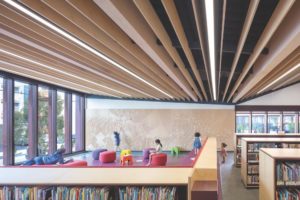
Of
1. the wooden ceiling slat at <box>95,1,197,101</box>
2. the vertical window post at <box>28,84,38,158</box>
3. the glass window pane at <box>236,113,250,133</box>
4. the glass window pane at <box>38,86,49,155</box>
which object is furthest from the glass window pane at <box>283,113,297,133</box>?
the wooden ceiling slat at <box>95,1,197,101</box>

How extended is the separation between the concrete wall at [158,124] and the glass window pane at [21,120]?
634 cm

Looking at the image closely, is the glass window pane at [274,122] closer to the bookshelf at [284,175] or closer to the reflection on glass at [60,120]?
the reflection on glass at [60,120]

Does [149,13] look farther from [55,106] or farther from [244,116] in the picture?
[244,116]

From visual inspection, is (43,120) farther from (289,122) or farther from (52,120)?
(289,122)

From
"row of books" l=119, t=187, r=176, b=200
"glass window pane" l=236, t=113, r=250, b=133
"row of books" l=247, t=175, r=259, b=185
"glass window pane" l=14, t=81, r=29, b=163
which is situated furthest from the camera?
"glass window pane" l=236, t=113, r=250, b=133

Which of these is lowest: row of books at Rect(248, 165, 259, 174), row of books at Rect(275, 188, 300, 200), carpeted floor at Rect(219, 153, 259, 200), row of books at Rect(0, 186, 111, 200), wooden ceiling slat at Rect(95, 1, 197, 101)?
carpeted floor at Rect(219, 153, 259, 200)

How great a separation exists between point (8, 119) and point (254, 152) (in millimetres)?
8426

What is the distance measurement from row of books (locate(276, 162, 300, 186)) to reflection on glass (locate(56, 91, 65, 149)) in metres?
11.2

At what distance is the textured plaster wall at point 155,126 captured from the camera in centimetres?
1744

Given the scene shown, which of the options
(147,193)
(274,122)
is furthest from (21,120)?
(274,122)

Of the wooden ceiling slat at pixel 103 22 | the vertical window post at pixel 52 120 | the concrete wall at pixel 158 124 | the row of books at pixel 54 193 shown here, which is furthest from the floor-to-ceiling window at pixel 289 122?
the row of books at pixel 54 193

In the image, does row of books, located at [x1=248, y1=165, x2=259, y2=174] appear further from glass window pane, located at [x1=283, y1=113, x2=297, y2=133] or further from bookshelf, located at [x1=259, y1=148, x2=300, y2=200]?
glass window pane, located at [x1=283, y1=113, x2=297, y2=133]

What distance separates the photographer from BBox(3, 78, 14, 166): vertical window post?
400 inches

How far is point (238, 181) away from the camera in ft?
30.2
